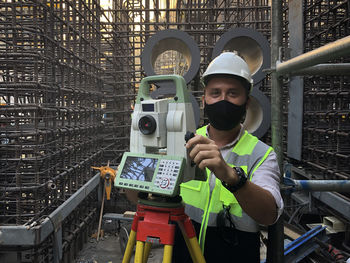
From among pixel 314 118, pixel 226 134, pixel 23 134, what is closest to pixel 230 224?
pixel 226 134

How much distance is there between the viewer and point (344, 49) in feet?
4.75

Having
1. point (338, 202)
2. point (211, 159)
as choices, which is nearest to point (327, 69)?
point (211, 159)

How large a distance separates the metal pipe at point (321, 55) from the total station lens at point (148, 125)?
41.4 inches

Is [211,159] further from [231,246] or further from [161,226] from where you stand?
[231,246]

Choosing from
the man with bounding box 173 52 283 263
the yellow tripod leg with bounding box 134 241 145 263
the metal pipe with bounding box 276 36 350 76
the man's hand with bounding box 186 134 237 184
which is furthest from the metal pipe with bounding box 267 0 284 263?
the yellow tripod leg with bounding box 134 241 145 263

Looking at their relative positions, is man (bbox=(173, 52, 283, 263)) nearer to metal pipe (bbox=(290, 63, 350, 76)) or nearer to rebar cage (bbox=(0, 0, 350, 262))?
metal pipe (bbox=(290, 63, 350, 76))

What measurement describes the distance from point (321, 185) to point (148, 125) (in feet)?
5.55

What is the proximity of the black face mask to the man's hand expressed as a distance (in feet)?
1.79

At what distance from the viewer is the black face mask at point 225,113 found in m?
1.87

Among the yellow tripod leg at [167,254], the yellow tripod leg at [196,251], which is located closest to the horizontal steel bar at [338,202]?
the yellow tripod leg at [196,251]

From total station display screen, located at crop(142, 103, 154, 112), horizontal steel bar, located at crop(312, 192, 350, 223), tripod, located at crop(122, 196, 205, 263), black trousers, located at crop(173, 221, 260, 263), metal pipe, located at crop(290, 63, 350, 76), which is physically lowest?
horizontal steel bar, located at crop(312, 192, 350, 223)

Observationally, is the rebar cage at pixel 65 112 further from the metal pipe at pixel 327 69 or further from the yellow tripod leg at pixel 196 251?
the metal pipe at pixel 327 69

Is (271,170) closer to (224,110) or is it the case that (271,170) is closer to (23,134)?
(224,110)

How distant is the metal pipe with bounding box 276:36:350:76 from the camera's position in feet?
4.75
